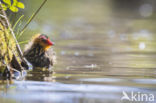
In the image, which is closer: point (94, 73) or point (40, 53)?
point (94, 73)

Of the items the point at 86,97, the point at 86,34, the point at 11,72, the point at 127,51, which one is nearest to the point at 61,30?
the point at 86,34

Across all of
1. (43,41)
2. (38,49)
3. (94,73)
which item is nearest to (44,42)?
(43,41)

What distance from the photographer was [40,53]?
24.9 ft

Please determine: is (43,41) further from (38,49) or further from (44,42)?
(38,49)

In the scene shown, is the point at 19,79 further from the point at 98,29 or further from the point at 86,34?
the point at 98,29

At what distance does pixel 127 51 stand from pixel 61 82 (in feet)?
13.5

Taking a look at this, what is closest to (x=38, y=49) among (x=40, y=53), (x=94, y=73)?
(x=40, y=53)

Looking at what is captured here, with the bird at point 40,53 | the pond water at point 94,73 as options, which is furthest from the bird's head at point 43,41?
the pond water at point 94,73

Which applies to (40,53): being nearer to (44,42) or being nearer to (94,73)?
(44,42)

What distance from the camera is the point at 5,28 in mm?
6312

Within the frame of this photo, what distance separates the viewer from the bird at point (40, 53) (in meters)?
7.47

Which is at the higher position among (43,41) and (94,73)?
(43,41)

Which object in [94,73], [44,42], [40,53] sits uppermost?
[44,42]

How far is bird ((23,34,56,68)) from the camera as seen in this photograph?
7469mm
